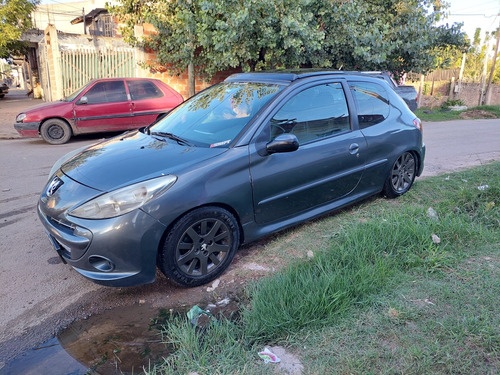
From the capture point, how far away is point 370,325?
2689 mm

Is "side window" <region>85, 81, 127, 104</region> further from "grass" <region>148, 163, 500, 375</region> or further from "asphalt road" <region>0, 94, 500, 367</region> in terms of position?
"grass" <region>148, 163, 500, 375</region>

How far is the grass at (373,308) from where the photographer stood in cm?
239

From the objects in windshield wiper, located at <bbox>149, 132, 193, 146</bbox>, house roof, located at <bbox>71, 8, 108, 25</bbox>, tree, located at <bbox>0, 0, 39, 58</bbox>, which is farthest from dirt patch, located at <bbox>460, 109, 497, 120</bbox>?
house roof, located at <bbox>71, 8, 108, 25</bbox>

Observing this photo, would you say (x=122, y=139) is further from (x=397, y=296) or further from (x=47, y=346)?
(x=397, y=296)

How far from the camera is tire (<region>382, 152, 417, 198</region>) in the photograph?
200 inches

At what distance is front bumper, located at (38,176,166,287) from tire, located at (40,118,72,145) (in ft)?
23.6

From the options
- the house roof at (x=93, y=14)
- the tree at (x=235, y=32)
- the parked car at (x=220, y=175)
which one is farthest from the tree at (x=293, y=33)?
the house roof at (x=93, y=14)

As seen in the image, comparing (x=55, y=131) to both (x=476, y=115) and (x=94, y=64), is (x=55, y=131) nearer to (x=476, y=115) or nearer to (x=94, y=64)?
(x=94, y=64)

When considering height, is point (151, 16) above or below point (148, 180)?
above

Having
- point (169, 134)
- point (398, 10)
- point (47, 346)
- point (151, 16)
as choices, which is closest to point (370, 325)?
point (47, 346)

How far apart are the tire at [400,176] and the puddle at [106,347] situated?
112 inches

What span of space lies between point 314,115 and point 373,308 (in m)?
2.08

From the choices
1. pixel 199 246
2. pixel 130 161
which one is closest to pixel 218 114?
pixel 130 161

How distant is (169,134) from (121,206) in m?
1.24
